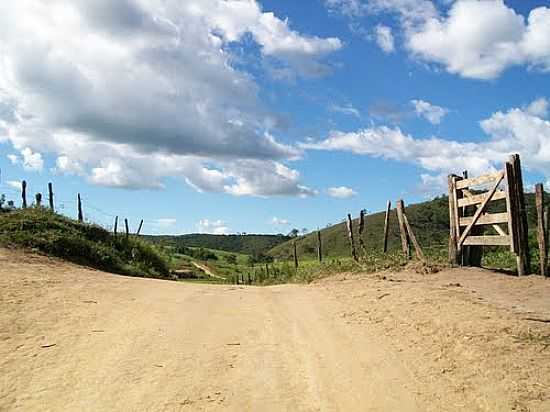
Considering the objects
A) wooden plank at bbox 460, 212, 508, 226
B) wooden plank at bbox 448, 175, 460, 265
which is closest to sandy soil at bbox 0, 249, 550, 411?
wooden plank at bbox 460, 212, 508, 226

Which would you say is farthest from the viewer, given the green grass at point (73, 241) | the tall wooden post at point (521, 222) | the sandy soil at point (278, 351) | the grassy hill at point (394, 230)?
the grassy hill at point (394, 230)

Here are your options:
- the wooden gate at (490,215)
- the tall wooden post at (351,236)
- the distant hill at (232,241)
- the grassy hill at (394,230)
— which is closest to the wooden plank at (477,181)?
the wooden gate at (490,215)

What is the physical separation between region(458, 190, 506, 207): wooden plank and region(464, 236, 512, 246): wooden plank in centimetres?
94

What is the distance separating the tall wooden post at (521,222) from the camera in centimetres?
1313

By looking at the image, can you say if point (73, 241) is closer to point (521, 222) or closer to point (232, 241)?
point (521, 222)

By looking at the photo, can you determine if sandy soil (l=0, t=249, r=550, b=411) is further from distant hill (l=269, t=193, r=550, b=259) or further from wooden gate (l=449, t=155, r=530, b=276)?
distant hill (l=269, t=193, r=550, b=259)

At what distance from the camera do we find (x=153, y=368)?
272 inches

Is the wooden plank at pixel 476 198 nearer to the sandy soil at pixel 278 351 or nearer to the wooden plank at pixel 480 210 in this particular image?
the wooden plank at pixel 480 210

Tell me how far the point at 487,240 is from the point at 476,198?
1231 mm

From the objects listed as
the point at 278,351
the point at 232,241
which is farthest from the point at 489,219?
the point at 232,241

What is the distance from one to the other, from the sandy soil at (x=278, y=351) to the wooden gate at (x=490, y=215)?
1.57 metres

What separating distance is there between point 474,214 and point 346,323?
7463mm

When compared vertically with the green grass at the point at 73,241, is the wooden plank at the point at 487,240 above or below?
below

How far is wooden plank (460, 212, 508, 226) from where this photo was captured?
1373cm
